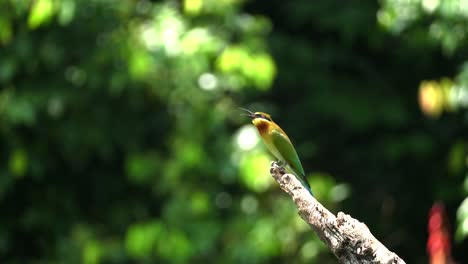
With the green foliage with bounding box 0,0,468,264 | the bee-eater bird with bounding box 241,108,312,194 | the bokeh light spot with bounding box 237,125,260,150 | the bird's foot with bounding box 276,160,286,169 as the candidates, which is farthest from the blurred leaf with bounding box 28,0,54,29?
the bird's foot with bounding box 276,160,286,169

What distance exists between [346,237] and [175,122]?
325 cm

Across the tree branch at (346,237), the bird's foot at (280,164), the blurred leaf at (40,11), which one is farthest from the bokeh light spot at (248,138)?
the tree branch at (346,237)

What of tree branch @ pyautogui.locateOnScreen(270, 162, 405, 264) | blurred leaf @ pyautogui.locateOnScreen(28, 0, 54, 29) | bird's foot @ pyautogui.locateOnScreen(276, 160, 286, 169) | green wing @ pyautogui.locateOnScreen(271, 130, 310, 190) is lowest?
tree branch @ pyautogui.locateOnScreen(270, 162, 405, 264)

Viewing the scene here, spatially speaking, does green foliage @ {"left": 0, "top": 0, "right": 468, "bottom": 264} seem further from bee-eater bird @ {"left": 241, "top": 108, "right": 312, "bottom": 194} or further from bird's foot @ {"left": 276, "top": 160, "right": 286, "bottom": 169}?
bird's foot @ {"left": 276, "top": 160, "right": 286, "bottom": 169}

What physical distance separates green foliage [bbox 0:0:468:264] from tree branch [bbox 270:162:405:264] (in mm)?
2131

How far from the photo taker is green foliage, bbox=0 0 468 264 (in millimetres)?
5316

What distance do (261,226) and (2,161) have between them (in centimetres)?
169

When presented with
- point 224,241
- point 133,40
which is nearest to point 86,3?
point 133,40

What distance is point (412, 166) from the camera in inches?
287

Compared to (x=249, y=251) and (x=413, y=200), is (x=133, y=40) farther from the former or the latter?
(x=413, y=200)

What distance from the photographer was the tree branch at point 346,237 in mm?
2573

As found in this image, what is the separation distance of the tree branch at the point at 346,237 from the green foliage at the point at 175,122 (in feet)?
6.99

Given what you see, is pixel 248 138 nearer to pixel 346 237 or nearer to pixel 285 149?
pixel 285 149

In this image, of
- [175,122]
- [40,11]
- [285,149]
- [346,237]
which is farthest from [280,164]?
[175,122]
